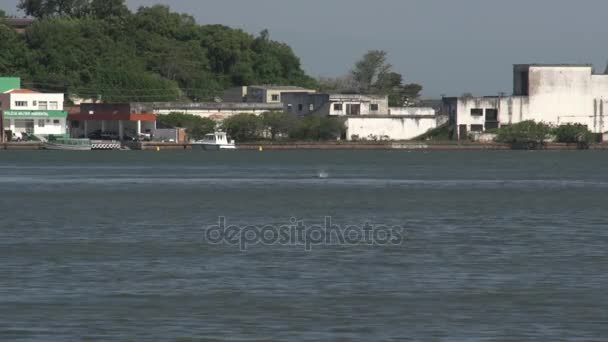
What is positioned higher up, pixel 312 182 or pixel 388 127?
pixel 388 127

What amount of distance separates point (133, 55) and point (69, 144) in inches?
992

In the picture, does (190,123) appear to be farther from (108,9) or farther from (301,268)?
(301,268)

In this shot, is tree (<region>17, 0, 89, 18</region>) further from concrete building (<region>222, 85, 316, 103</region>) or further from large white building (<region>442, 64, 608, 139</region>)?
large white building (<region>442, 64, 608, 139</region>)

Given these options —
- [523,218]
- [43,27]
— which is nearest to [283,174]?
[523,218]

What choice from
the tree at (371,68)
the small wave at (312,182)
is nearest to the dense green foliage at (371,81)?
the tree at (371,68)

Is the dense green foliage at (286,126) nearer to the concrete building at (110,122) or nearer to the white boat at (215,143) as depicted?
the white boat at (215,143)

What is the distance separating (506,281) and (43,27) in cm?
11019

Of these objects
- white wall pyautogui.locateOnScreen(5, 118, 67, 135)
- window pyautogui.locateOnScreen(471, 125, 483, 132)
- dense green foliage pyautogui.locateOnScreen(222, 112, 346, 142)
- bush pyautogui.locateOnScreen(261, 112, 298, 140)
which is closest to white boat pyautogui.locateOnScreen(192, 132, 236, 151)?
dense green foliage pyautogui.locateOnScreen(222, 112, 346, 142)

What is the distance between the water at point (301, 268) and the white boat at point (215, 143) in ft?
191

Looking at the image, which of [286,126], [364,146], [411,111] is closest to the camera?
[364,146]

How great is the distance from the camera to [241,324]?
63.2ft

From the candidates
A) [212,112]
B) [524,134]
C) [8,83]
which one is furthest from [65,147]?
[524,134]

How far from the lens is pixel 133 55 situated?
434 feet
